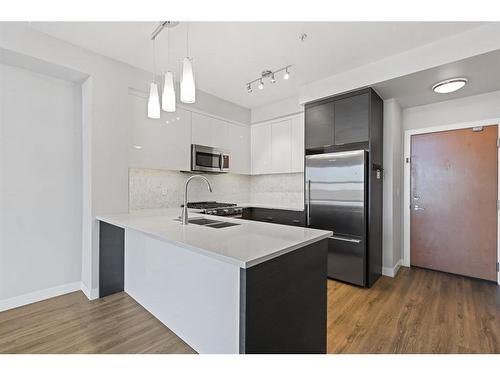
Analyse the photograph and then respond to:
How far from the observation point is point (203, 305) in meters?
1.45

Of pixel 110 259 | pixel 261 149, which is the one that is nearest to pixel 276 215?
pixel 261 149

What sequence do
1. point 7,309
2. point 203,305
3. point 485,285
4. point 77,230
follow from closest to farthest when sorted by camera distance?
point 203,305 < point 7,309 < point 77,230 < point 485,285

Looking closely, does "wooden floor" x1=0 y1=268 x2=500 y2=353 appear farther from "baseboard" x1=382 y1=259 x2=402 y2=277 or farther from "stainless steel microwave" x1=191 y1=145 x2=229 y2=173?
"stainless steel microwave" x1=191 y1=145 x2=229 y2=173

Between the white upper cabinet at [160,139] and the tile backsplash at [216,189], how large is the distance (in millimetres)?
352

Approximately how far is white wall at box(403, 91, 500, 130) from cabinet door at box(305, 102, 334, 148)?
1346 mm

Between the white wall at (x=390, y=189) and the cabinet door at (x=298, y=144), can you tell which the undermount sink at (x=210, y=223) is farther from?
the white wall at (x=390, y=189)

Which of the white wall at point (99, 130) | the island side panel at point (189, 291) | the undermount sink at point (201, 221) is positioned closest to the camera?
the island side panel at point (189, 291)

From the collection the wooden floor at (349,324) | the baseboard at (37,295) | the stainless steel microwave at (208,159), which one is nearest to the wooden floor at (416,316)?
the wooden floor at (349,324)

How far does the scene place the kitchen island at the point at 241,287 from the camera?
1.11 m

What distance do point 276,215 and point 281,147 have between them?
1.14 metres

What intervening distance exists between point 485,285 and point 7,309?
5135 millimetres
